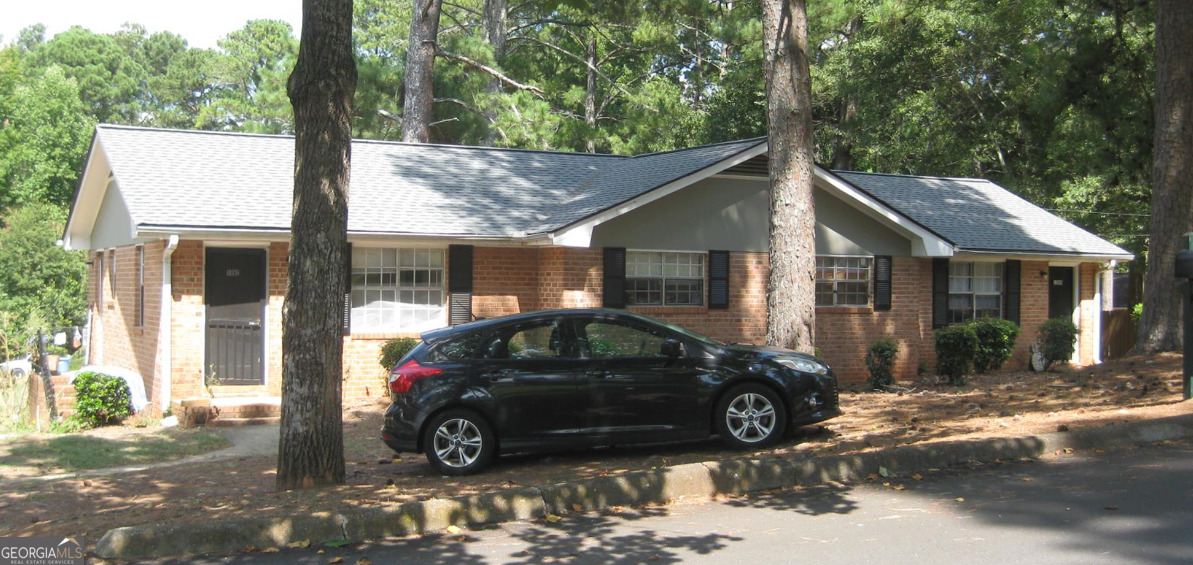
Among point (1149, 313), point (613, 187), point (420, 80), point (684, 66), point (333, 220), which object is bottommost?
point (1149, 313)

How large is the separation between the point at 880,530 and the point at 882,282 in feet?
39.5

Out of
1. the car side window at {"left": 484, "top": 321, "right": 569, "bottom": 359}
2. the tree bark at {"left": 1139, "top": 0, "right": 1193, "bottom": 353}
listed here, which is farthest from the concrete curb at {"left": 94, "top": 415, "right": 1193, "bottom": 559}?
the tree bark at {"left": 1139, "top": 0, "right": 1193, "bottom": 353}

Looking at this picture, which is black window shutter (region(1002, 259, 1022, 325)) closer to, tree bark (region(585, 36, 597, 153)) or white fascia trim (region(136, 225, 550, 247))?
white fascia trim (region(136, 225, 550, 247))

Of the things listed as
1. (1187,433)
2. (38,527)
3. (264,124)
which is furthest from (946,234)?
(264,124)

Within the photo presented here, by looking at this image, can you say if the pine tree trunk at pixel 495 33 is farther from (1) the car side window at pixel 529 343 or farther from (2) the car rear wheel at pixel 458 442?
(2) the car rear wheel at pixel 458 442

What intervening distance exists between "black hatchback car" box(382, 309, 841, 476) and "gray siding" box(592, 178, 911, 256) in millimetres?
6462

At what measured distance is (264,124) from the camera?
1873 inches

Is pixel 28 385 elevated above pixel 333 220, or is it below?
below

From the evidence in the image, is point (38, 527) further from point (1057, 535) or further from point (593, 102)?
point (593, 102)

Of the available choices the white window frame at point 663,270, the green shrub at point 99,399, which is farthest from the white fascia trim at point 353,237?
the green shrub at point 99,399

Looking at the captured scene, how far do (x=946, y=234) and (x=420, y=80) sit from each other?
12268 mm

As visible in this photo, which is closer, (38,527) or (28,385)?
(38,527)

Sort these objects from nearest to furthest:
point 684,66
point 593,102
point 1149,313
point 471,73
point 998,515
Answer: point 998,515, point 1149,313, point 471,73, point 593,102, point 684,66

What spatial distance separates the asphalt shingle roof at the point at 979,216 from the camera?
19922 mm
